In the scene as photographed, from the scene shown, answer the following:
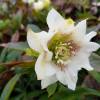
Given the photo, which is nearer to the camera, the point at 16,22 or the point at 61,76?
the point at 61,76

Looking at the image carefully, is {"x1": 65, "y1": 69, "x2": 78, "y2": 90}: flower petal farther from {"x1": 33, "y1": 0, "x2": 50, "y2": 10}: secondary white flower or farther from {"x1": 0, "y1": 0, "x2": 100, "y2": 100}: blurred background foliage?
{"x1": 33, "y1": 0, "x2": 50, "y2": 10}: secondary white flower

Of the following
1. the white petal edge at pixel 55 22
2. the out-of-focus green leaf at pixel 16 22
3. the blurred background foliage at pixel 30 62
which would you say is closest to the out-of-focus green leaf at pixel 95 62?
the blurred background foliage at pixel 30 62

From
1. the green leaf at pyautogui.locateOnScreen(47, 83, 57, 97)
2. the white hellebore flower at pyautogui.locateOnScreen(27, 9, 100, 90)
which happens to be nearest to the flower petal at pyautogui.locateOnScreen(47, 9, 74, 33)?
the white hellebore flower at pyautogui.locateOnScreen(27, 9, 100, 90)

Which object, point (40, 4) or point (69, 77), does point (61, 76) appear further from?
point (40, 4)

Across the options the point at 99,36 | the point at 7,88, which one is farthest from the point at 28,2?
the point at 7,88

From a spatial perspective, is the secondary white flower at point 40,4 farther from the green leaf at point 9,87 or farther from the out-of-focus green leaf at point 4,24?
the green leaf at point 9,87

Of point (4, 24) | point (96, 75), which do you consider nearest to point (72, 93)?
point (96, 75)

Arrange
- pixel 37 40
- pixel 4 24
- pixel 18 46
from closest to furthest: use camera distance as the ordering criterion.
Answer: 1. pixel 37 40
2. pixel 18 46
3. pixel 4 24
